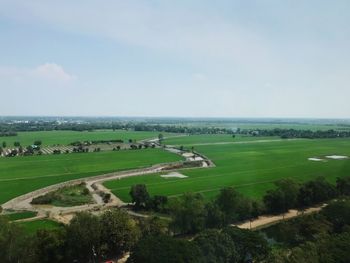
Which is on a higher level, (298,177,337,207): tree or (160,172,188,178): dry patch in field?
(298,177,337,207): tree

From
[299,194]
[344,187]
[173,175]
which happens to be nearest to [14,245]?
[299,194]

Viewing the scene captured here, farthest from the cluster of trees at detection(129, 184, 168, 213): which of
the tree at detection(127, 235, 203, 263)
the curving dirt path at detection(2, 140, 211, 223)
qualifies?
the tree at detection(127, 235, 203, 263)

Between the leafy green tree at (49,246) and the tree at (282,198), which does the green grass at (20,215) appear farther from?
the tree at (282,198)

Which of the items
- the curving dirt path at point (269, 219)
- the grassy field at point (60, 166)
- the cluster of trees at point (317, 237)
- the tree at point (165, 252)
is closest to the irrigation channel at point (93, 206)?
the curving dirt path at point (269, 219)

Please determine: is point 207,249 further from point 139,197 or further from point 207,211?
point 139,197

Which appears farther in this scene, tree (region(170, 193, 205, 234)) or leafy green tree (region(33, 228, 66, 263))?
tree (region(170, 193, 205, 234))

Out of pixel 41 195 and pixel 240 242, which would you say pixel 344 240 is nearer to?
pixel 240 242

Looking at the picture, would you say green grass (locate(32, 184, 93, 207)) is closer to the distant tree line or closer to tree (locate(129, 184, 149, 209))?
tree (locate(129, 184, 149, 209))
